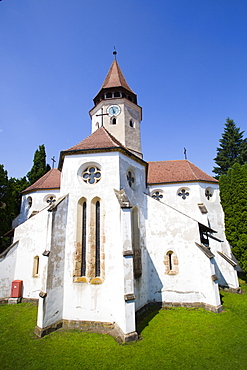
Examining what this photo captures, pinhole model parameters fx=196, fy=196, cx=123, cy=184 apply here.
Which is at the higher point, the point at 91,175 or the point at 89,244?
the point at 91,175

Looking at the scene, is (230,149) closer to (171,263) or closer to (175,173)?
(175,173)

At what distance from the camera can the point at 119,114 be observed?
17.9 meters

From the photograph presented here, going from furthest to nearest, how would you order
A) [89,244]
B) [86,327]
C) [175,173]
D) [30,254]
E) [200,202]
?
1. [175,173]
2. [200,202]
3. [30,254]
4. [89,244]
5. [86,327]

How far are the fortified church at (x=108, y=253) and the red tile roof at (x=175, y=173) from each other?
3.69 m

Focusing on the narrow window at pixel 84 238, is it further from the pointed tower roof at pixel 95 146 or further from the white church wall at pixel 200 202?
the white church wall at pixel 200 202

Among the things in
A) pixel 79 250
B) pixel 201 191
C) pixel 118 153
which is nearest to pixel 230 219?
pixel 201 191

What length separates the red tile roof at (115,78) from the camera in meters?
19.5

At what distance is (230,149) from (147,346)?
3118cm

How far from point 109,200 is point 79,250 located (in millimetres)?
2737

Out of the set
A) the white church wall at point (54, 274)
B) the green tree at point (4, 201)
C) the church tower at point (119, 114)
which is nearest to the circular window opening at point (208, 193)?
the church tower at point (119, 114)

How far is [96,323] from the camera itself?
27.4 feet

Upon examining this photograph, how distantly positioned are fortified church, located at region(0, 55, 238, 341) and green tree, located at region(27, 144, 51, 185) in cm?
1260

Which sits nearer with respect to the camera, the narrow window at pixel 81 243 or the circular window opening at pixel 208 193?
the narrow window at pixel 81 243

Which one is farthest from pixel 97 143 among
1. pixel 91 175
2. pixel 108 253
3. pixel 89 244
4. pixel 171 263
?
pixel 171 263
